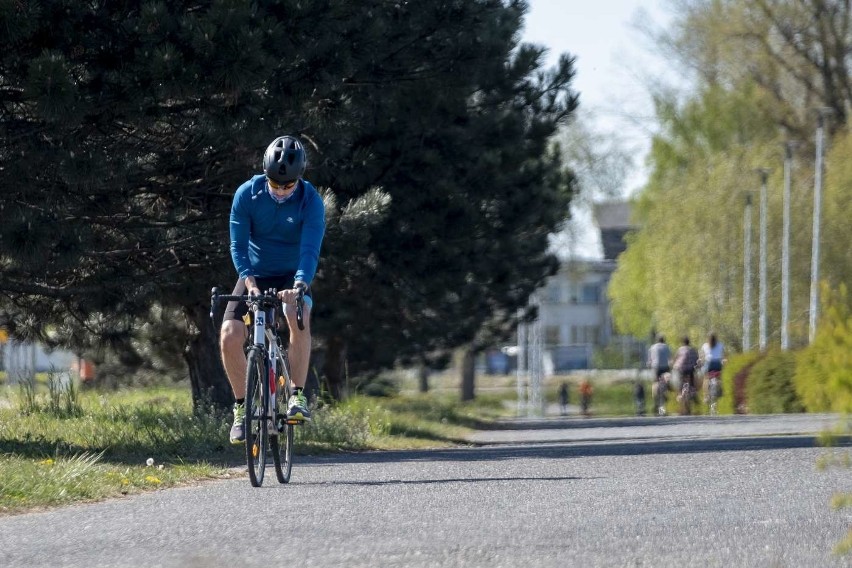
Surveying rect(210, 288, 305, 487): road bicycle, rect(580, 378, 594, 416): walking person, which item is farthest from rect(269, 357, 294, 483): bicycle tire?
rect(580, 378, 594, 416): walking person

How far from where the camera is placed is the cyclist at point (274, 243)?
9570 millimetres

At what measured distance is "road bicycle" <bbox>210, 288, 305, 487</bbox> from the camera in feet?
31.1

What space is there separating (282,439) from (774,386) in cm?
2376

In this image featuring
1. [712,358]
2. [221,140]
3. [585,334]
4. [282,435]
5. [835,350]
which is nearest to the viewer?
[835,350]

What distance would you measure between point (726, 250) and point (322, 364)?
99.8 ft

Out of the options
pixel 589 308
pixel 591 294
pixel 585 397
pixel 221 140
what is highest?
pixel 591 294

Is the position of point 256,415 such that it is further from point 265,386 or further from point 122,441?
point 122,441

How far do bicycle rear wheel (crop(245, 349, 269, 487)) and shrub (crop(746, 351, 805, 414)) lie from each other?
23.1 meters

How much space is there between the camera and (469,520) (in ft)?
24.9

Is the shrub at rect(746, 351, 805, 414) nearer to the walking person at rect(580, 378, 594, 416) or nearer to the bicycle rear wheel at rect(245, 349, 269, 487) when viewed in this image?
the bicycle rear wheel at rect(245, 349, 269, 487)

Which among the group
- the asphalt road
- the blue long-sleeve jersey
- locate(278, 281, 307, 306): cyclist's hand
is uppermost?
the blue long-sleeve jersey

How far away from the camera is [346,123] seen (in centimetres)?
1473

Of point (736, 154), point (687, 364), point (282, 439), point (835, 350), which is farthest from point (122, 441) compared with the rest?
point (736, 154)

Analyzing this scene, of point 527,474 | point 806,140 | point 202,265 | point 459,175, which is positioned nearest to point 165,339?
point 459,175
